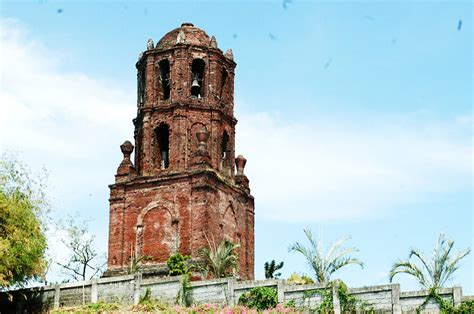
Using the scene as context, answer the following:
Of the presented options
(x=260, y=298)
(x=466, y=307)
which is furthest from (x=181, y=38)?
(x=466, y=307)

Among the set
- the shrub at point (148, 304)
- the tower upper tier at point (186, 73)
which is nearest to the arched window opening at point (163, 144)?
the tower upper tier at point (186, 73)

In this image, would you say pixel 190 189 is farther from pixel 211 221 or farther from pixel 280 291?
pixel 280 291

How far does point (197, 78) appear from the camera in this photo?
43031 millimetres

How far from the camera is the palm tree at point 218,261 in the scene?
3662cm

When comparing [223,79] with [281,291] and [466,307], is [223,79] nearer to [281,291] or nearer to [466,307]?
[281,291]

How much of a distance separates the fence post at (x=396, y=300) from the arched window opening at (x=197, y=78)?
16.6 metres

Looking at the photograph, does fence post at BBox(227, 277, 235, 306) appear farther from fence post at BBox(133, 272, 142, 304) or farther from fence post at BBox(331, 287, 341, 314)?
fence post at BBox(331, 287, 341, 314)

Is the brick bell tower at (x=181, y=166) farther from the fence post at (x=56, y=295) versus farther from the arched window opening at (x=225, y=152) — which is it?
the fence post at (x=56, y=295)

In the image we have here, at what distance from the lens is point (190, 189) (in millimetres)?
40562

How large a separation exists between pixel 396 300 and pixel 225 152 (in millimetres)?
16131

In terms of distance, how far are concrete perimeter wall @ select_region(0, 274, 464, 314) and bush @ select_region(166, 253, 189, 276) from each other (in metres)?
4.79

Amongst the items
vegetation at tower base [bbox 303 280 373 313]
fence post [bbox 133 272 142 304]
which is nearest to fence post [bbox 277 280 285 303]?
vegetation at tower base [bbox 303 280 373 313]

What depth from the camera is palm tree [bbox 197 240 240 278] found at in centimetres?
3662

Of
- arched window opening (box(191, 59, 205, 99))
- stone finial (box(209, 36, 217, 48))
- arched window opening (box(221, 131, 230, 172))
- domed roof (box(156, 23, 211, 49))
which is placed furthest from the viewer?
stone finial (box(209, 36, 217, 48))
